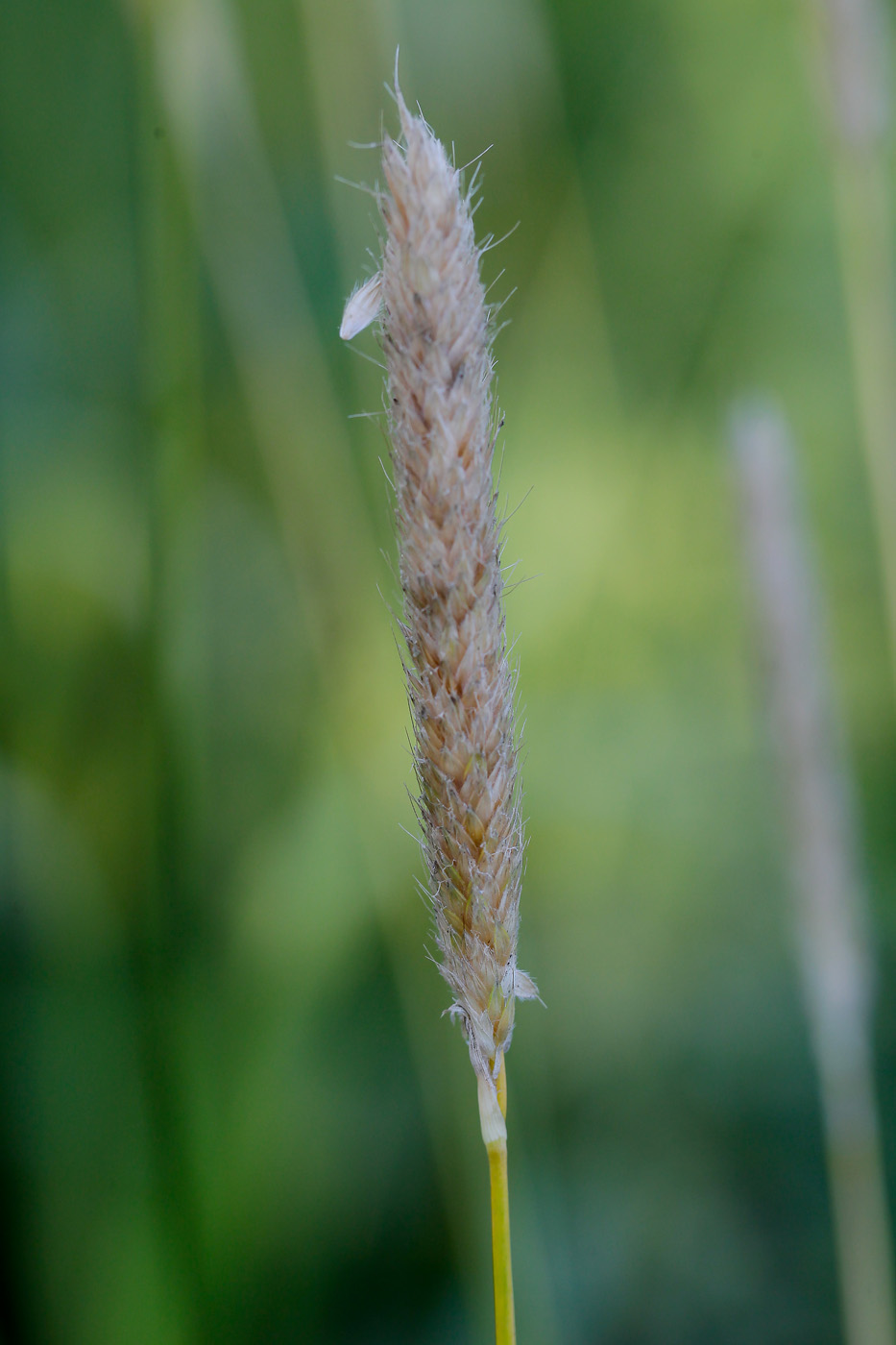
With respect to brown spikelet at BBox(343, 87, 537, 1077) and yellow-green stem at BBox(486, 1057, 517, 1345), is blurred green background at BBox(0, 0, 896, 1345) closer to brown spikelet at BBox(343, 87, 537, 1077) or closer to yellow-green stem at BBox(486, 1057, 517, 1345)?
brown spikelet at BBox(343, 87, 537, 1077)

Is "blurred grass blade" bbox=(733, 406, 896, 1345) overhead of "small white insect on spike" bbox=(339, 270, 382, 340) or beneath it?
beneath

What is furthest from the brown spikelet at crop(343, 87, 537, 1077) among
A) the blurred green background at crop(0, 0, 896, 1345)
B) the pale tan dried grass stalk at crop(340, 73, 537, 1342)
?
the blurred green background at crop(0, 0, 896, 1345)

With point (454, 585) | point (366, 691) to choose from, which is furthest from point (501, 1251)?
point (366, 691)

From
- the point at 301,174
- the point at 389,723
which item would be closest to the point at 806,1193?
the point at 389,723

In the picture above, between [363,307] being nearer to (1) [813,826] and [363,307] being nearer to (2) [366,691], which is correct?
(1) [813,826]

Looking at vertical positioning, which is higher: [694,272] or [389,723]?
[694,272]

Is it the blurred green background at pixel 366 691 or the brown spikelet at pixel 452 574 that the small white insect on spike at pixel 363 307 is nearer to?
the brown spikelet at pixel 452 574

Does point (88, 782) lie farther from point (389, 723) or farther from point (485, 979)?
point (485, 979)

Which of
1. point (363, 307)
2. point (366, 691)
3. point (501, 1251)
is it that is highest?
point (363, 307)
